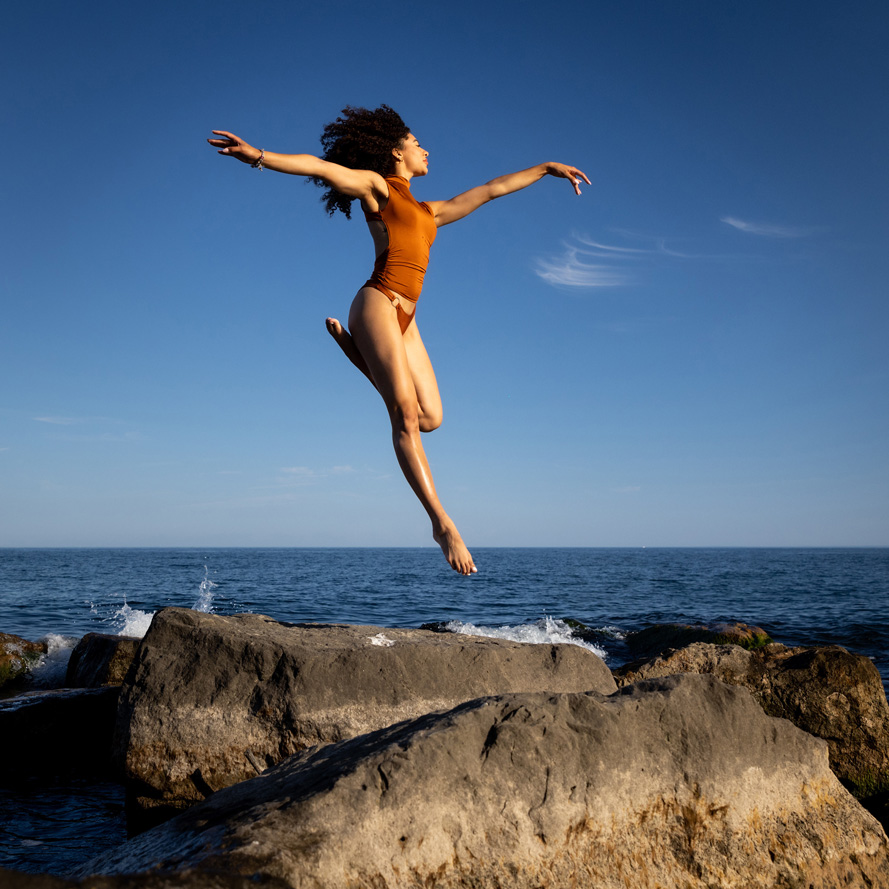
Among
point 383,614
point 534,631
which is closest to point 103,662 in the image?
point 534,631

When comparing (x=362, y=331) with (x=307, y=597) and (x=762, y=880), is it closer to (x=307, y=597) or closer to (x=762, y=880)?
(x=762, y=880)

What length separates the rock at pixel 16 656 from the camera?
10.6m

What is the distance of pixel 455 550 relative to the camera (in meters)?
4.08

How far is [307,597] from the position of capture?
92.7ft

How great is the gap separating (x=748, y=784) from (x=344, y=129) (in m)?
4.26

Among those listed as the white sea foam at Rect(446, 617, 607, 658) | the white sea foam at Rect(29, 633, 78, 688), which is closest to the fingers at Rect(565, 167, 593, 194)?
the white sea foam at Rect(29, 633, 78, 688)

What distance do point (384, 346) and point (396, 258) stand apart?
1.86 feet

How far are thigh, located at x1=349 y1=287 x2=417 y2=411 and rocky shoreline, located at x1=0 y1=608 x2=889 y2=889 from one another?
1.73 meters

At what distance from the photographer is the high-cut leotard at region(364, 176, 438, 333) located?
429 cm

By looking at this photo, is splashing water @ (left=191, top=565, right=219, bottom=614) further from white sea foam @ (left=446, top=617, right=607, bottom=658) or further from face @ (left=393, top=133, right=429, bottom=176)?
face @ (left=393, top=133, right=429, bottom=176)

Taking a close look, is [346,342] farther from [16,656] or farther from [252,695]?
[16,656]

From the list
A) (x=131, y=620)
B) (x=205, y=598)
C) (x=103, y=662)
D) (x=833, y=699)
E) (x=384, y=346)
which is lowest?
(x=205, y=598)

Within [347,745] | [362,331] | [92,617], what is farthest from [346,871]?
[92,617]

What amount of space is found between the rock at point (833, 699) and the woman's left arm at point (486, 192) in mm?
4090
